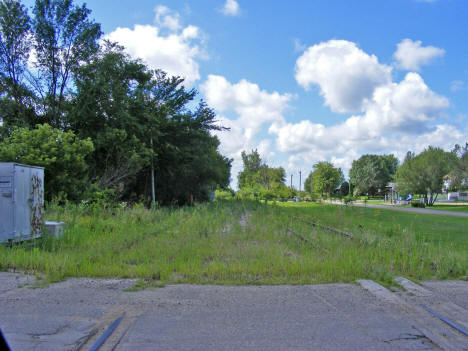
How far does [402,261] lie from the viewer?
22.4 ft

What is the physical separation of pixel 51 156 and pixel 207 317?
12886 millimetres

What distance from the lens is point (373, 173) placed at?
3713 inches

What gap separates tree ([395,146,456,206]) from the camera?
136 feet

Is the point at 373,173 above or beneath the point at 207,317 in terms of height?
above

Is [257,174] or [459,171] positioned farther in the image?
[257,174]

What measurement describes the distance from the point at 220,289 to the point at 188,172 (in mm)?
22881

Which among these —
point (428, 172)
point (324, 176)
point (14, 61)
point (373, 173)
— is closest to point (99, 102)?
point (14, 61)

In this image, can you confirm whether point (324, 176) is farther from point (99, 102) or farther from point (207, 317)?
point (207, 317)

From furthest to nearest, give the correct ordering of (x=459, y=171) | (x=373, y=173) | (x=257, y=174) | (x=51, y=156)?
(x=373, y=173), (x=257, y=174), (x=459, y=171), (x=51, y=156)

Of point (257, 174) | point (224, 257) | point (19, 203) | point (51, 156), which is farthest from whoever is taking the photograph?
point (257, 174)

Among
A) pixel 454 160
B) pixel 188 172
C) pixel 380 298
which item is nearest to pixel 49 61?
pixel 188 172

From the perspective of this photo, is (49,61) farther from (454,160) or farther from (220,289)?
(454,160)

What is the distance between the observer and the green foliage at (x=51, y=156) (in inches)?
523

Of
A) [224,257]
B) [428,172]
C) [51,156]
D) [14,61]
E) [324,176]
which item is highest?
[14,61]
